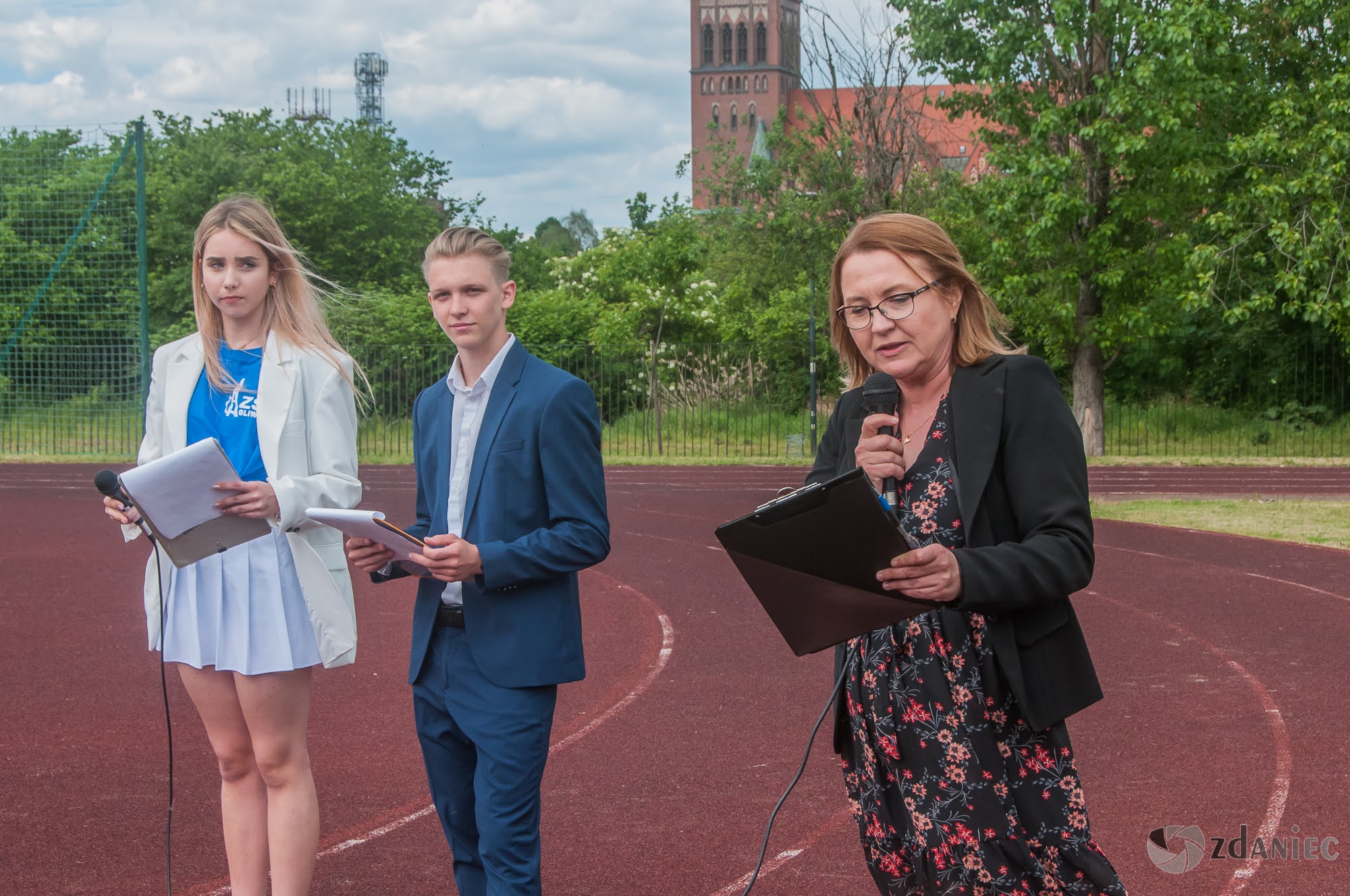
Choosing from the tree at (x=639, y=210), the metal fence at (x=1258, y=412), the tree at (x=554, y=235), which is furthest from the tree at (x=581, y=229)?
the metal fence at (x=1258, y=412)

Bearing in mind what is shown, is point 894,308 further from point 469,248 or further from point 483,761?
point 483,761

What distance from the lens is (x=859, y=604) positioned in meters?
2.36

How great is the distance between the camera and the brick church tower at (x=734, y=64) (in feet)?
350

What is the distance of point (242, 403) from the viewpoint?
343 cm

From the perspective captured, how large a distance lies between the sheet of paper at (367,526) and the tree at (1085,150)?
19730mm

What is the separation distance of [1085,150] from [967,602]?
73.5 ft

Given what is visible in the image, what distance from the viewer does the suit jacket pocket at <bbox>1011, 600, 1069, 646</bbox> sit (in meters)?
2.40

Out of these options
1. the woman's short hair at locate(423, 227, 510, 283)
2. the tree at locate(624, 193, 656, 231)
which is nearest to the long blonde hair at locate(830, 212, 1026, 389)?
the woman's short hair at locate(423, 227, 510, 283)

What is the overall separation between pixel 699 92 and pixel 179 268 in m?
75.7

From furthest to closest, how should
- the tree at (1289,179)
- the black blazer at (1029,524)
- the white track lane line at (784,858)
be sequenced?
1. the tree at (1289,179)
2. the white track lane line at (784,858)
3. the black blazer at (1029,524)

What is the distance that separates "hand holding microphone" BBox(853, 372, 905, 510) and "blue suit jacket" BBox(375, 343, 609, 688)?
81cm

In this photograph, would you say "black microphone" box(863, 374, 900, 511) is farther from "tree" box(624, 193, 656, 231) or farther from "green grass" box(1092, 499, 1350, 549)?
"tree" box(624, 193, 656, 231)

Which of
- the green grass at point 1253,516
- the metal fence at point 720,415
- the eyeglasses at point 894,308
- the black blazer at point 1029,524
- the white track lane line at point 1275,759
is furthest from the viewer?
the metal fence at point 720,415

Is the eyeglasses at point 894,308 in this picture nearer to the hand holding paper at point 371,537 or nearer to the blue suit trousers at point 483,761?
the hand holding paper at point 371,537
